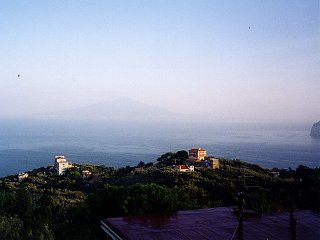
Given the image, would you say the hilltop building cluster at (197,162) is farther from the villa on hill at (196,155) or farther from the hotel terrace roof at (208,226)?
the hotel terrace roof at (208,226)

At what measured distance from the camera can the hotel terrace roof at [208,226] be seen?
4.79m

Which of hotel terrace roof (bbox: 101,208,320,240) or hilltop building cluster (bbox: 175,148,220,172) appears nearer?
hotel terrace roof (bbox: 101,208,320,240)

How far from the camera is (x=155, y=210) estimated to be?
856 cm

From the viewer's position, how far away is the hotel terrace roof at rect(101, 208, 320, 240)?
4786 millimetres

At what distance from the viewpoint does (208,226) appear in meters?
5.23

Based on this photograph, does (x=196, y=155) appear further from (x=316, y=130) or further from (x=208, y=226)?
(x=316, y=130)

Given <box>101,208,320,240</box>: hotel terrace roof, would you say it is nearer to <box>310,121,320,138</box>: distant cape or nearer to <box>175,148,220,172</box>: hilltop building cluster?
<box>175,148,220,172</box>: hilltop building cluster

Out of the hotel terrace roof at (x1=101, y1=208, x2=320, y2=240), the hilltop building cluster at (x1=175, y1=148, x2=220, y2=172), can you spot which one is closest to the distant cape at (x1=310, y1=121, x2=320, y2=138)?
the hilltop building cluster at (x1=175, y1=148, x2=220, y2=172)

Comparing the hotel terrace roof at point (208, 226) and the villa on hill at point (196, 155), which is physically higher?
the hotel terrace roof at point (208, 226)

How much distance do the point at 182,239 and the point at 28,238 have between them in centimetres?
439

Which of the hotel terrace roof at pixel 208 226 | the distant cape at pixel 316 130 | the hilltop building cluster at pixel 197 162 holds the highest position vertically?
the distant cape at pixel 316 130

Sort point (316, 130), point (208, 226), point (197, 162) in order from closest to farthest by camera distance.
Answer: point (208, 226) → point (197, 162) → point (316, 130)

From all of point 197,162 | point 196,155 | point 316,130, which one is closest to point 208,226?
point 197,162

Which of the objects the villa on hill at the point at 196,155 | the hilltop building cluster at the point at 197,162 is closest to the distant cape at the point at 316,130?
the villa on hill at the point at 196,155
